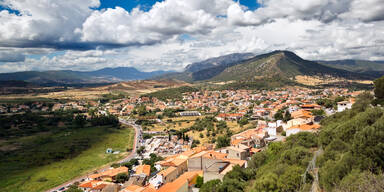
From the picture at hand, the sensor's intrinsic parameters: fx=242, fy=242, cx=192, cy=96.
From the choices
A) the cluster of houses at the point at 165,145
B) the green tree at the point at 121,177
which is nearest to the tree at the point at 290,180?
the green tree at the point at 121,177

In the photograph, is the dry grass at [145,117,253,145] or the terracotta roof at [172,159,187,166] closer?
the terracotta roof at [172,159,187,166]

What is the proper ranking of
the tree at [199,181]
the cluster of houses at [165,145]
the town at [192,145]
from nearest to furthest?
the tree at [199,181] < the town at [192,145] < the cluster of houses at [165,145]

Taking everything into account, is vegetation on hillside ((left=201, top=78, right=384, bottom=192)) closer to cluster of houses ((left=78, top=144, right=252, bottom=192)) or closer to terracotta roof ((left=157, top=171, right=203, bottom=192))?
terracotta roof ((left=157, top=171, right=203, bottom=192))

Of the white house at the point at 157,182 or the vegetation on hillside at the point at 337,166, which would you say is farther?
the white house at the point at 157,182

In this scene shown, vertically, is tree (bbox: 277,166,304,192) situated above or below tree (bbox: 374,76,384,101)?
below

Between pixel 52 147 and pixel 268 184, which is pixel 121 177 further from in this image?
pixel 52 147

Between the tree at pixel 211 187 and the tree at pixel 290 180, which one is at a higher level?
the tree at pixel 290 180

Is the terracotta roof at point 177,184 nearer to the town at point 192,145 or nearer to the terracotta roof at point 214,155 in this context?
the town at point 192,145

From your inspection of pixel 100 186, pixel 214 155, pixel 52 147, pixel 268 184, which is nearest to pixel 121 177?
pixel 100 186

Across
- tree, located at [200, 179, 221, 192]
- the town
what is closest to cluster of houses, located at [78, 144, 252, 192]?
the town
